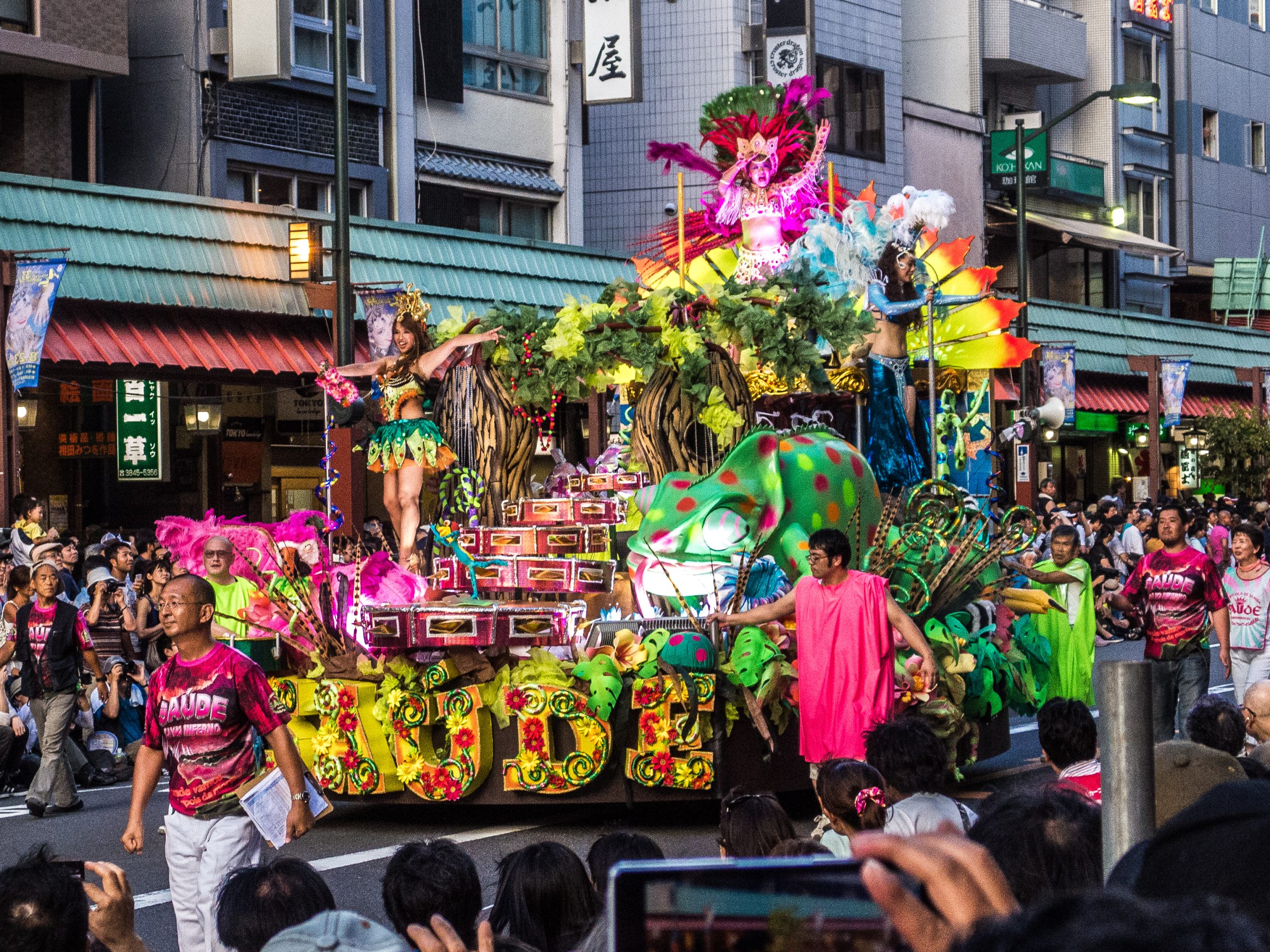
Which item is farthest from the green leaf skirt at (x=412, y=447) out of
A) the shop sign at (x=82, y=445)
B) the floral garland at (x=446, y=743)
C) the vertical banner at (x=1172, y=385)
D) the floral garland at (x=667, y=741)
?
the vertical banner at (x=1172, y=385)

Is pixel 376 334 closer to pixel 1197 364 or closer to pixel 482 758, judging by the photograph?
pixel 482 758

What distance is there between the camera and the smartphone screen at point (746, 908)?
1841mm

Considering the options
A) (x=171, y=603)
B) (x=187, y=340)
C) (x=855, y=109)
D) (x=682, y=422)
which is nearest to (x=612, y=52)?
(x=855, y=109)

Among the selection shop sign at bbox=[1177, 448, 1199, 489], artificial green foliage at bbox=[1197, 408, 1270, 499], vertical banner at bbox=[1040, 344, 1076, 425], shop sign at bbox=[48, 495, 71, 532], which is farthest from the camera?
artificial green foliage at bbox=[1197, 408, 1270, 499]

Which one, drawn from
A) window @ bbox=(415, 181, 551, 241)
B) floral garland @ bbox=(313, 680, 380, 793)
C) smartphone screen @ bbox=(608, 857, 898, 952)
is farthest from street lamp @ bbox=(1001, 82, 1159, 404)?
smartphone screen @ bbox=(608, 857, 898, 952)

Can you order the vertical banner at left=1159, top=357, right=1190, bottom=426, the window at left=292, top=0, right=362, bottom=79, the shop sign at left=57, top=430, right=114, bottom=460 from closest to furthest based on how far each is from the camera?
the shop sign at left=57, top=430, right=114, bottom=460 < the window at left=292, top=0, right=362, bottom=79 < the vertical banner at left=1159, top=357, right=1190, bottom=426

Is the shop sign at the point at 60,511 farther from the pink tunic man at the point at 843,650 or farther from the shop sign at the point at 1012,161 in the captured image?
the shop sign at the point at 1012,161

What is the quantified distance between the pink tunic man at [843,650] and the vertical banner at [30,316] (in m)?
9.81

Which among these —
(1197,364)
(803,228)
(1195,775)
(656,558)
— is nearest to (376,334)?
(803,228)

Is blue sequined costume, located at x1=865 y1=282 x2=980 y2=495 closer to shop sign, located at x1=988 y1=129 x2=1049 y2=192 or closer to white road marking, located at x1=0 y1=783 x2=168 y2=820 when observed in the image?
white road marking, located at x1=0 y1=783 x2=168 y2=820

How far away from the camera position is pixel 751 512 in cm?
1144

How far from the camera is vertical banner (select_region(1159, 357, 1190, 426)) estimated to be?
111 feet

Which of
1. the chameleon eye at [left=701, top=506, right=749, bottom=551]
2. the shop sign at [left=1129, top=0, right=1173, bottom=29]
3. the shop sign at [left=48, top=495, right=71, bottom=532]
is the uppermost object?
the shop sign at [left=1129, top=0, right=1173, bottom=29]

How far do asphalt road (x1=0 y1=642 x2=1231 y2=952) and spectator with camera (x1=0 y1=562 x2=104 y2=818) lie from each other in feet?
0.57
